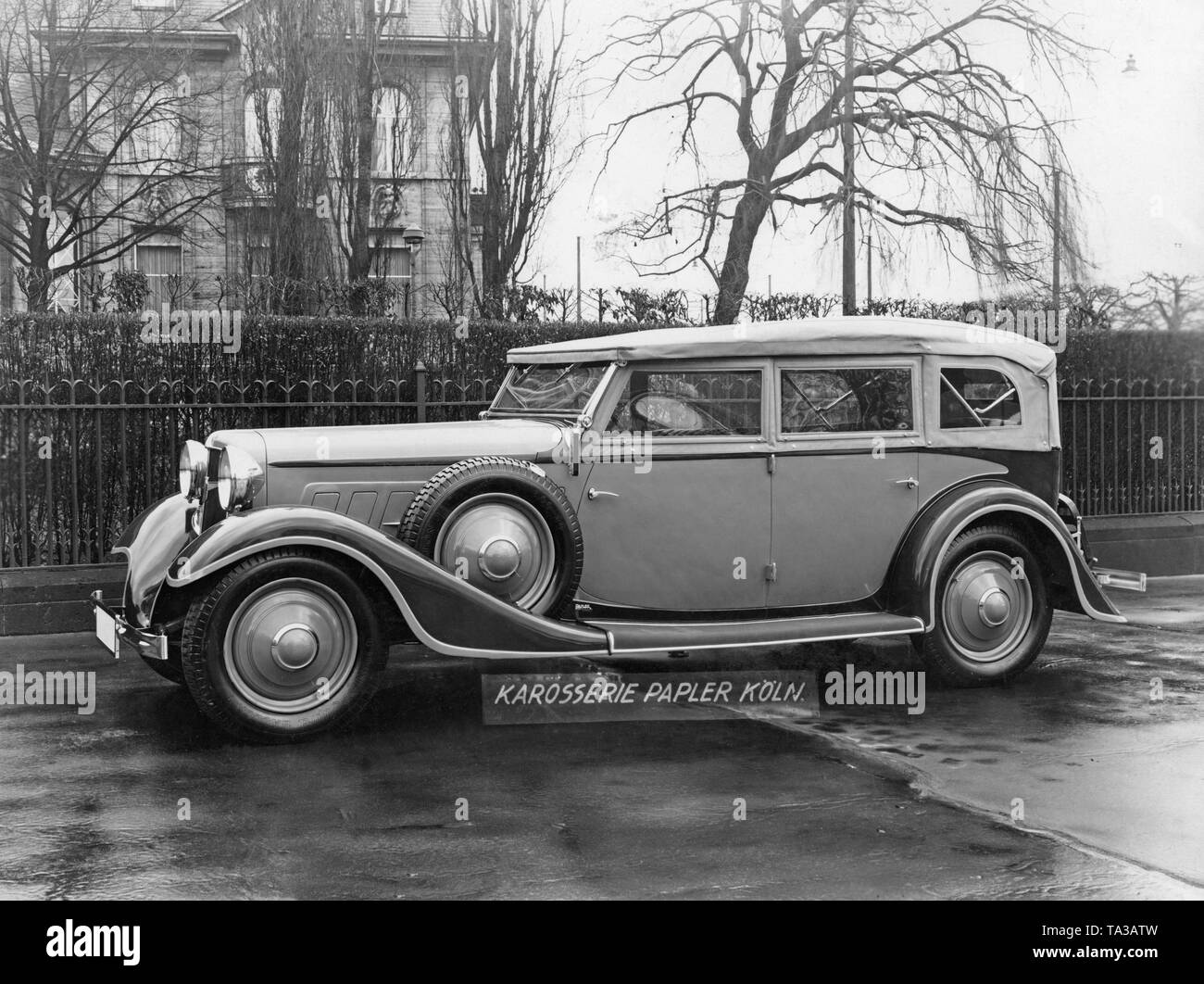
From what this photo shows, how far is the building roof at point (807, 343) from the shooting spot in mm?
6469

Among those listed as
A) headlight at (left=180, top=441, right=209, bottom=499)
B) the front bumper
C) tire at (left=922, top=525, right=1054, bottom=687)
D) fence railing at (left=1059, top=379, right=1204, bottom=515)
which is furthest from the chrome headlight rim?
fence railing at (left=1059, top=379, right=1204, bottom=515)

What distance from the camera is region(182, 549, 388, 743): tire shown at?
5430 mm

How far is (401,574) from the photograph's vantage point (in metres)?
5.56

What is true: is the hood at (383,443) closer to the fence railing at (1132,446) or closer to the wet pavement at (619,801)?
the wet pavement at (619,801)

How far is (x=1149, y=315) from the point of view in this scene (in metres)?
12.5

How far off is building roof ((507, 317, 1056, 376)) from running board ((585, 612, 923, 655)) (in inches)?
53.2

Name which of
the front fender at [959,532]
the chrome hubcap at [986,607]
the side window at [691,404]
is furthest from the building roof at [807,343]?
the chrome hubcap at [986,607]

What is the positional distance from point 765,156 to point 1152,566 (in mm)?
6588

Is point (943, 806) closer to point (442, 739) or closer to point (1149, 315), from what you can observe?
point (442, 739)

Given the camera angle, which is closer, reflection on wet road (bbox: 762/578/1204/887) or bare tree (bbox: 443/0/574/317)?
reflection on wet road (bbox: 762/578/1204/887)

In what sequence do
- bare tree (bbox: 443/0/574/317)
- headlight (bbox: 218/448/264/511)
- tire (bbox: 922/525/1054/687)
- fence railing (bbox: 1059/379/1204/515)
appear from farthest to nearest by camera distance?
bare tree (bbox: 443/0/574/317)
fence railing (bbox: 1059/379/1204/515)
tire (bbox: 922/525/1054/687)
headlight (bbox: 218/448/264/511)

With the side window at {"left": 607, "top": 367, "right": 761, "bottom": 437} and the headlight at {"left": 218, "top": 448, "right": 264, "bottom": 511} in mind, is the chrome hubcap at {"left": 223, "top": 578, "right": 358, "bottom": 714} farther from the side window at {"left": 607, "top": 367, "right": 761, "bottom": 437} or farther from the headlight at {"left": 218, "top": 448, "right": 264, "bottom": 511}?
the side window at {"left": 607, "top": 367, "right": 761, "bottom": 437}

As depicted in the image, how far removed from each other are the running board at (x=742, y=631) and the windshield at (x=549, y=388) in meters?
1.19

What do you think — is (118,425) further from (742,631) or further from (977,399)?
(977,399)
